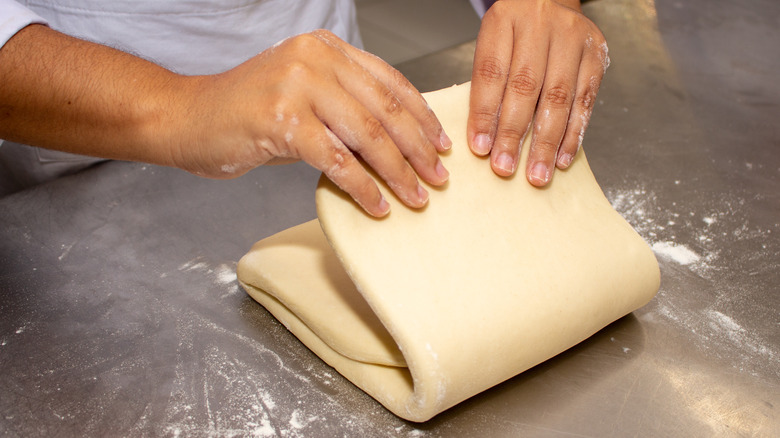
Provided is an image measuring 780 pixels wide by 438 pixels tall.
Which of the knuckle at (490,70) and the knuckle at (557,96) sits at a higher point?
the knuckle at (490,70)

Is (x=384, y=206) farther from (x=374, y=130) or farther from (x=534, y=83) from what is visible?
(x=534, y=83)

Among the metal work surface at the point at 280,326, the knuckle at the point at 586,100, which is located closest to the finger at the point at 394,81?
the knuckle at the point at 586,100

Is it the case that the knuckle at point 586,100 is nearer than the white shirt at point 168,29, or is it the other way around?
the knuckle at point 586,100

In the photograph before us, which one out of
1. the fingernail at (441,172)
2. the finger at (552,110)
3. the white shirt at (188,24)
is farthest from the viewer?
the white shirt at (188,24)

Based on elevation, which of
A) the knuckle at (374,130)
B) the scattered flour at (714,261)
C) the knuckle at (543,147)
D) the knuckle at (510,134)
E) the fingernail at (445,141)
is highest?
the knuckle at (374,130)

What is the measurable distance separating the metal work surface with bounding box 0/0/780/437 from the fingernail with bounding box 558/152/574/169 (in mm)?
304

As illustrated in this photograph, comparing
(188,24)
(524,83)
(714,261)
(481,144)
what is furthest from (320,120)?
(714,261)

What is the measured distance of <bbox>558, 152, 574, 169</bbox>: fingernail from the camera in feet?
3.92

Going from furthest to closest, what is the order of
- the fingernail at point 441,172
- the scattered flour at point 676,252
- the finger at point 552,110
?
the scattered flour at point 676,252 < the finger at point 552,110 < the fingernail at point 441,172

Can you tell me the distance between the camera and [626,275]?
1125 millimetres

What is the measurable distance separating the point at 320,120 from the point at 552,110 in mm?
434

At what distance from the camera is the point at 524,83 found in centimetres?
116

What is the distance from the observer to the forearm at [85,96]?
3.48ft

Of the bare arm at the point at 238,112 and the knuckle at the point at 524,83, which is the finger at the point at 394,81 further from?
the knuckle at the point at 524,83
